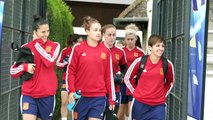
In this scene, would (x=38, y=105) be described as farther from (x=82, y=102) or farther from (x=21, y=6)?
(x=21, y=6)

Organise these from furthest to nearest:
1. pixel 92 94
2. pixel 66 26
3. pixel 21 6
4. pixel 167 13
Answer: pixel 66 26 < pixel 167 13 < pixel 21 6 < pixel 92 94

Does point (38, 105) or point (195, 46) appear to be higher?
point (195, 46)

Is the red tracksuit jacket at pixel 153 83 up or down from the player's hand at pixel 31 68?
down

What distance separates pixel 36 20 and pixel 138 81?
5.67ft

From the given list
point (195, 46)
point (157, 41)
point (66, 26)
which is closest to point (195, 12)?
point (195, 46)

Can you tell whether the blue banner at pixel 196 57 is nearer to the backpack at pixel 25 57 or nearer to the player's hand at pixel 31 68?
the player's hand at pixel 31 68

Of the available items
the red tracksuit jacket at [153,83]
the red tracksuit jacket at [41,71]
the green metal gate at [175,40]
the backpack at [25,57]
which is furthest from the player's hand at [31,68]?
the green metal gate at [175,40]

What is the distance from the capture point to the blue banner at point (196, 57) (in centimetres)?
448

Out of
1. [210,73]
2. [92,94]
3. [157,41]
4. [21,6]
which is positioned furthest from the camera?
[21,6]

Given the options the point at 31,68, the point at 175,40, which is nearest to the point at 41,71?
the point at 31,68

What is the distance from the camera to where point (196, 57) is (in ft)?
15.2

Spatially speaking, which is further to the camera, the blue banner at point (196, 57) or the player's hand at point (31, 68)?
the player's hand at point (31, 68)

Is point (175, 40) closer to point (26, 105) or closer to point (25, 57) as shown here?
point (25, 57)

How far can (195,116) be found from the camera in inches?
183
